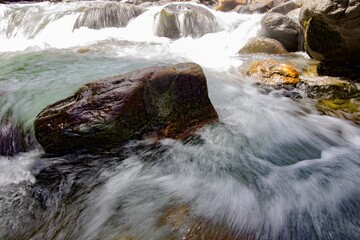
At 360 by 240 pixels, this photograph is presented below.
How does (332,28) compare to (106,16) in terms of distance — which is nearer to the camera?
(332,28)

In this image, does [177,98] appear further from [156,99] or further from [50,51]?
[50,51]

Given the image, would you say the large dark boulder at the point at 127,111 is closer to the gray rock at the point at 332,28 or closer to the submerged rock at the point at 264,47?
the gray rock at the point at 332,28

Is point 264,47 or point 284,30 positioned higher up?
point 284,30

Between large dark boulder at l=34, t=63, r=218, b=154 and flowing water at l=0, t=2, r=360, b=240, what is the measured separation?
16 centimetres

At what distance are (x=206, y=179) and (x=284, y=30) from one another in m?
6.87

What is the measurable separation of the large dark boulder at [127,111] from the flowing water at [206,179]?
0.52 feet

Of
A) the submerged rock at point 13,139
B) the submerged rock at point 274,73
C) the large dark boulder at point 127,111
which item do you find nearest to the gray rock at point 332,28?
the submerged rock at point 274,73

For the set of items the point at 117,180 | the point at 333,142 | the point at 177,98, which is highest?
the point at 177,98

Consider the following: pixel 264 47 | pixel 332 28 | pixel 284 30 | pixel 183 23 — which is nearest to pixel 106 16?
pixel 183 23

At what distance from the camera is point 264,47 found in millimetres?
8477

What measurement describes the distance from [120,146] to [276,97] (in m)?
3.36

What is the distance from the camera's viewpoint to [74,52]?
9.02m

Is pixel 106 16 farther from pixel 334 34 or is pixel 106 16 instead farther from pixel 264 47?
pixel 334 34

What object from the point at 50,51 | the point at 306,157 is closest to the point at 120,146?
the point at 306,157
